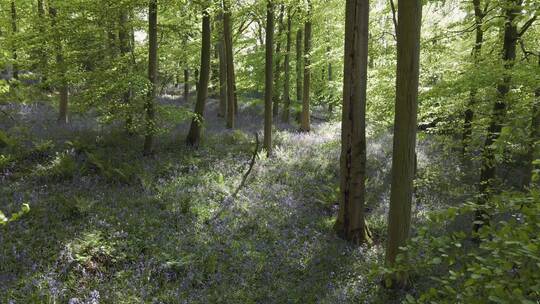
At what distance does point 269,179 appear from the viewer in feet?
43.7

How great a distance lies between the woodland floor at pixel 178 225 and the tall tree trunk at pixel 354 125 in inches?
23.7

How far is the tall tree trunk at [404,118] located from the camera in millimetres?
6496

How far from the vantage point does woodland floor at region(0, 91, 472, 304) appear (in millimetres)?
7215

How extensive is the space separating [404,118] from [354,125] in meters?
2.07

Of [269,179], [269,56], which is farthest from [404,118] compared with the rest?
[269,56]

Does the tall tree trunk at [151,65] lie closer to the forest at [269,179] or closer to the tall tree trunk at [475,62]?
the forest at [269,179]

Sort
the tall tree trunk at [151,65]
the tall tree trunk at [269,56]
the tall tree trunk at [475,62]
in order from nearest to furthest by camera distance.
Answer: the tall tree trunk at [475,62] → the tall tree trunk at [151,65] → the tall tree trunk at [269,56]

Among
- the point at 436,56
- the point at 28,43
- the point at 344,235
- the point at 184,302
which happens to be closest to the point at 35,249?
the point at 184,302

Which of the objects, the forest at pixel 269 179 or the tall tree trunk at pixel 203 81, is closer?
the forest at pixel 269 179

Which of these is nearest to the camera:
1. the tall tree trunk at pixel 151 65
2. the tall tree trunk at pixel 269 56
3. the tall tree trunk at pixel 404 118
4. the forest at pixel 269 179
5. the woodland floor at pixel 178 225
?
the tall tree trunk at pixel 404 118

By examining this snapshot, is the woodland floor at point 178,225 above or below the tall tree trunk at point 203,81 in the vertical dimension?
below

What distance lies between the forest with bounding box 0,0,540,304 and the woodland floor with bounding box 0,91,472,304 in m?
0.05

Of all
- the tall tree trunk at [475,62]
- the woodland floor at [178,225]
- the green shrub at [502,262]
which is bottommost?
the woodland floor at [178,225]

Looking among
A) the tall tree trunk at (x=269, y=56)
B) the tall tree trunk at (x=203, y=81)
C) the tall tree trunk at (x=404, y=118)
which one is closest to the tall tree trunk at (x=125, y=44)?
the tall tree trunk at (x=203, y=81)
